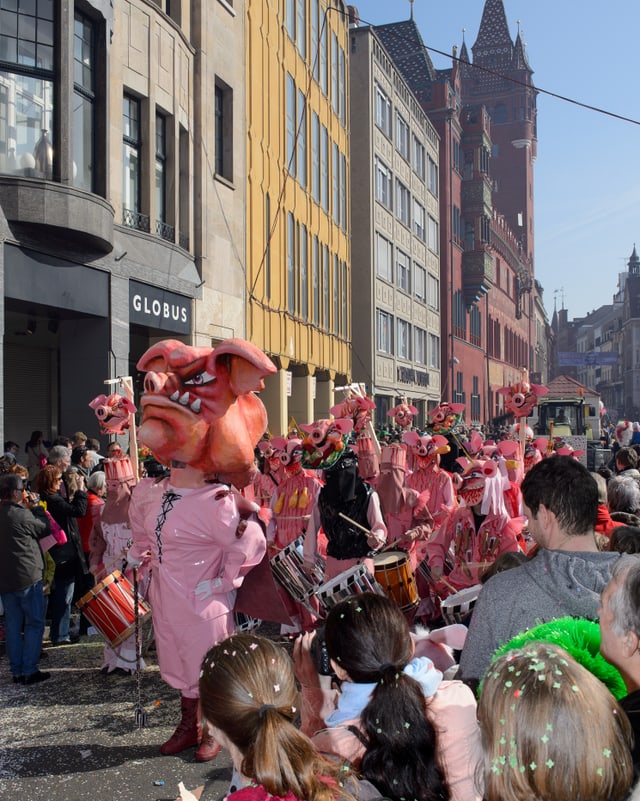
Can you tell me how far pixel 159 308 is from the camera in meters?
15.4

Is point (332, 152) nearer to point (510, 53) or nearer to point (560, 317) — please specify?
point (510, 53)

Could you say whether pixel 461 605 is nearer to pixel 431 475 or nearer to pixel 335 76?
pixel 431 475

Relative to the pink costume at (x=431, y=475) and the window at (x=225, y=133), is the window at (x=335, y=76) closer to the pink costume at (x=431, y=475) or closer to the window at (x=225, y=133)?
the window at (x=225, y=133)

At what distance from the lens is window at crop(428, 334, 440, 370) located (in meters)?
43.9

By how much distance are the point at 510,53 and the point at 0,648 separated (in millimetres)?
97759

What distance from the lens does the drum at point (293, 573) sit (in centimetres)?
518

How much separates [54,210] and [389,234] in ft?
82.7

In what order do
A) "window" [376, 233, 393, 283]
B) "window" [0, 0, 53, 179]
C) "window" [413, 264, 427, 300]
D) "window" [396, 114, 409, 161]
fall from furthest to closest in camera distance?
"window" [413, 264, 427, 300]
"window" [396, 114, 409, 161]
"window" [376, 233, 393, 283]
"window" [0, 0, 53, 179]

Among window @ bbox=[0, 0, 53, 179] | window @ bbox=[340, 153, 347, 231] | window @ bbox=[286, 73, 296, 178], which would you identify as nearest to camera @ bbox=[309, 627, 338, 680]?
window @ bbox=[0, 0, 53, 179]

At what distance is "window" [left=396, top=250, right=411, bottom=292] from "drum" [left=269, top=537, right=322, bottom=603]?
3241cm

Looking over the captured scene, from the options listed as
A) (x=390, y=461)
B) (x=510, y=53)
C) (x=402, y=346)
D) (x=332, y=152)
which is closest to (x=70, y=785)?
(x=390, y=461)

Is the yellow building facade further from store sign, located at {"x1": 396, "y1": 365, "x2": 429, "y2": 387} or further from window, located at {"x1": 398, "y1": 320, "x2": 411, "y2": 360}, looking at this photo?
window, located at {"x1": 398, "y1": 320, "x2": 411, "y2": 360}

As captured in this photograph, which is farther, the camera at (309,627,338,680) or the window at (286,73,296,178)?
the window at (286,73,296,178)

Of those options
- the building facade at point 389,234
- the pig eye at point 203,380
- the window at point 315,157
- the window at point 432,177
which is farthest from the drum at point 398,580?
the window at point 432,177
